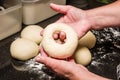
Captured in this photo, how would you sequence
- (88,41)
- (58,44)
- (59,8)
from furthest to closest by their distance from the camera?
(88,41)
(59,8)
(58,44)

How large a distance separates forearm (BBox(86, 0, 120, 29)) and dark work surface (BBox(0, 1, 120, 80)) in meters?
0.15

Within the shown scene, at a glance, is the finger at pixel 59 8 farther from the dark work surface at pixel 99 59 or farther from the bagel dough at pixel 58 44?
the dark work surface at pixel 99 59

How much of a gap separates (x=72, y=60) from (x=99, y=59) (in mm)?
193

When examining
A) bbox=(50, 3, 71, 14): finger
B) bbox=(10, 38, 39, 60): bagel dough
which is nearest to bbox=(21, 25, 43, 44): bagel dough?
bbox=(10, 38, 39, 60): bagel dough

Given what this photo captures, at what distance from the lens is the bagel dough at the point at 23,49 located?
0.89 metres

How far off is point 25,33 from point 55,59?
0.97 feet

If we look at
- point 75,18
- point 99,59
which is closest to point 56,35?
point 75,18

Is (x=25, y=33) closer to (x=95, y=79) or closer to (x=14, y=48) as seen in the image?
(x=14, y=48)

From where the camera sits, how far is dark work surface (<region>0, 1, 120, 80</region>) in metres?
0.87

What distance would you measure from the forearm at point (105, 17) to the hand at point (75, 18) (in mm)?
31

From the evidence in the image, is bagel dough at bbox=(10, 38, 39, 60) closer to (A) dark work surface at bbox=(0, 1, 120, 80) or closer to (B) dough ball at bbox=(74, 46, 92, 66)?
(A) dark work surface at bbox=(0, 1, 120, 80)

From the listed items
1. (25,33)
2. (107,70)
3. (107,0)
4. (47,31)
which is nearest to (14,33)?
(25,33)

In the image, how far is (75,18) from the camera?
910mm

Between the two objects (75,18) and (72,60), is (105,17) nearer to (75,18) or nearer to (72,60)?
(75,18)
